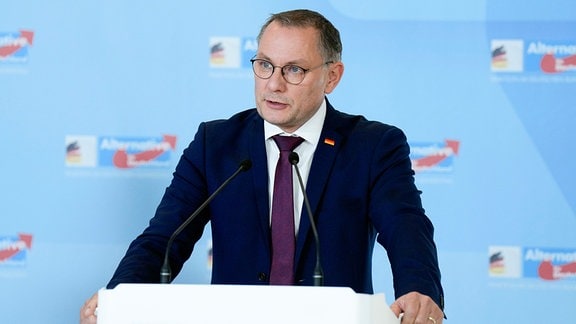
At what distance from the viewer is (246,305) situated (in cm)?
231

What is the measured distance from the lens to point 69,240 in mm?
4730

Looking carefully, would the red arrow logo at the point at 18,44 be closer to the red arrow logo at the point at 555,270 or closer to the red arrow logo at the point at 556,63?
the red arrow logo at the point at 556,63

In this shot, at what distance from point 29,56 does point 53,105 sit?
0.26m

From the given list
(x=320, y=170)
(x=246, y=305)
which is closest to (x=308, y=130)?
(x=320, y=170)

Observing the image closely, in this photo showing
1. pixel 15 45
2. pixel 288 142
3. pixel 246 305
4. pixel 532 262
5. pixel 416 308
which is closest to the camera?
pixel 246 305

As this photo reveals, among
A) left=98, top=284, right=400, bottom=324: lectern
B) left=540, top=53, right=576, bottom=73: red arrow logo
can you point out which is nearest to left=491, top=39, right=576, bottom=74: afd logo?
left=540, top=53, right=576, bottom=73: red arrow logo

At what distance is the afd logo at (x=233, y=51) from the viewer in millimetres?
4688

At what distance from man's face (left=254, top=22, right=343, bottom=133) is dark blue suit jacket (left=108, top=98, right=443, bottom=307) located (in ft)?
0.49

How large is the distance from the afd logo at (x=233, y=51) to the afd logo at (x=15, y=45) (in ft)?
2.83

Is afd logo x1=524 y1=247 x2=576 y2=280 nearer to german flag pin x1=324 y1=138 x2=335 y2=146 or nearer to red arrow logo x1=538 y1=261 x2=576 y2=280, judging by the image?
red arrow logo x1=538 y1=261 x2=576 y2=280

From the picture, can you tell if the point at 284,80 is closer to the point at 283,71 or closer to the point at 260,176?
the point at 283,71

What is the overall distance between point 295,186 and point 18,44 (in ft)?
6.49

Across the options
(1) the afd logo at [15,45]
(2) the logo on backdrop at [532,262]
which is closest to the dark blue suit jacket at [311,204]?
(2) the logo on backdrop at [532,262]

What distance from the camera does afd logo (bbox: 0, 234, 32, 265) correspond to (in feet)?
15.5
